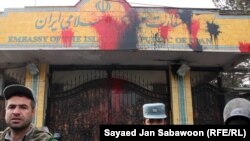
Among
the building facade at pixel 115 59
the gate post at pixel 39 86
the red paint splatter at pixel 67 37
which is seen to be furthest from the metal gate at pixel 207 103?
the gate post at pixel 39 86

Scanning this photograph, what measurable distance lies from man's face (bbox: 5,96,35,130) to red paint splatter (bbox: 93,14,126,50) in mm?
4729

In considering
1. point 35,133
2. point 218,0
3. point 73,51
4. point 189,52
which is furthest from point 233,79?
point 35,133

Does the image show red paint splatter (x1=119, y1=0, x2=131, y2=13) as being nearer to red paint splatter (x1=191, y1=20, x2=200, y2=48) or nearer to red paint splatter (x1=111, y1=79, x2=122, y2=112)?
red paint splatter (x1=191, y1=20, x2=200, y2=48)

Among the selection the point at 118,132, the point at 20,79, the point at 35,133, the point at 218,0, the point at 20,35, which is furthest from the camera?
the point at 218,0

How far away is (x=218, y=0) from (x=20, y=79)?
9.05 metres

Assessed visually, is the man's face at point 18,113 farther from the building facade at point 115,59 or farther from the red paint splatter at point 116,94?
the red paint splatter at point 116,94

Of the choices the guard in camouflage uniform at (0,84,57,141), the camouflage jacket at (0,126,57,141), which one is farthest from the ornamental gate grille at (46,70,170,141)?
the camouflage jacket at (0,126,57,141)

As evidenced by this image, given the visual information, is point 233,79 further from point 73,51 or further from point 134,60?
point 73,51

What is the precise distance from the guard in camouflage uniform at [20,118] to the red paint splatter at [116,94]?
5511 millimetres

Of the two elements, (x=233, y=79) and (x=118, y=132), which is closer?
(x=118, y=132)

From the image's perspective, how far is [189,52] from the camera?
24.2 feet

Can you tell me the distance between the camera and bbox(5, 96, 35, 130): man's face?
7.36ft

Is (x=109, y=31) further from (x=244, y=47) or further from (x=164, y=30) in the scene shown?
(x=244, y=47)

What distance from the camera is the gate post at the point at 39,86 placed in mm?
7648
